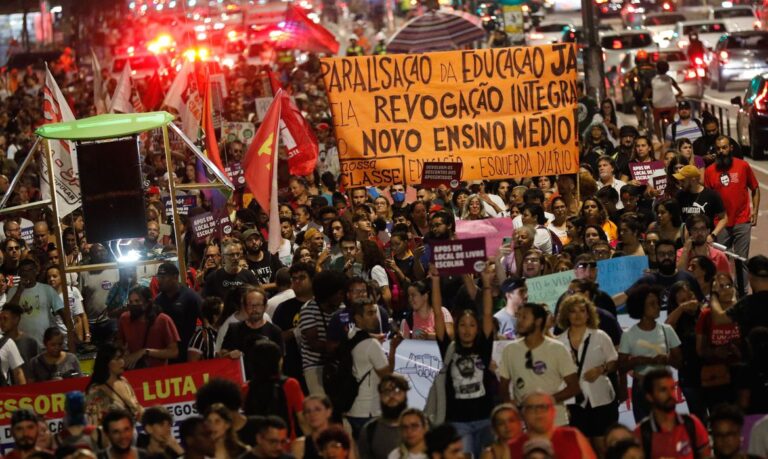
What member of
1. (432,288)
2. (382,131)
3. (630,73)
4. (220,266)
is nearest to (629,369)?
(432,288)

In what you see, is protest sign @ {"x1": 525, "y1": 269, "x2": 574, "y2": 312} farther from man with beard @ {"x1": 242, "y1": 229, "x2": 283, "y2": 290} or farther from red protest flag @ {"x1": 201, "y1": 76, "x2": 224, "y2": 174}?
red protest flag @ {"x1": 201, "y1": 76, "x2": 224, "y2": 174}

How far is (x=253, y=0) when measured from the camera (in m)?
74.9

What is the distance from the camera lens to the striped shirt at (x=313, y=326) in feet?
35.7

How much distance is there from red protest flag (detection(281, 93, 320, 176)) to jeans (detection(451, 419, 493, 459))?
8.05 metres

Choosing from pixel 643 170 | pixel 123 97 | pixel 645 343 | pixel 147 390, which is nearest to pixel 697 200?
pixel 643 170

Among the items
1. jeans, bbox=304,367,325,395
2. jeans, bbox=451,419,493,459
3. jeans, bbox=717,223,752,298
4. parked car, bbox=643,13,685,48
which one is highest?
jeans, bbox=304,367,325,395

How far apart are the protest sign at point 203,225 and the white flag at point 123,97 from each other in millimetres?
9111

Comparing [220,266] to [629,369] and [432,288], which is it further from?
[629,369]

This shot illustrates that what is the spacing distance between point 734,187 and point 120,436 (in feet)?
26.5

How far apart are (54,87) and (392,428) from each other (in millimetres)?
9489

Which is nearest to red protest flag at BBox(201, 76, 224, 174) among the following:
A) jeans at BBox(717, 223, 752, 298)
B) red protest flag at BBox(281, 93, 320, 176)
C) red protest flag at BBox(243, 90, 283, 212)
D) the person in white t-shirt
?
red protest flag at BBox(281, 93, 320, 176)

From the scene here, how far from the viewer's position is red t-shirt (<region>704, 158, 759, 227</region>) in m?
15.6

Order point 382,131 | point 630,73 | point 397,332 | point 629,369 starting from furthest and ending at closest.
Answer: point 630,73, point 382,131, point 397,332, point 629,369

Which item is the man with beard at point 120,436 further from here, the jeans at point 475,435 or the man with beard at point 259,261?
the man with beard at point 259,261
